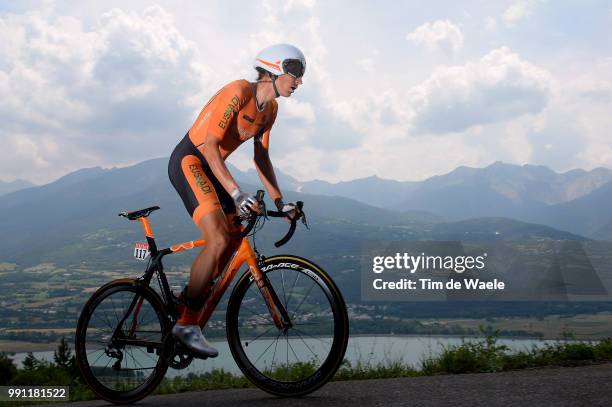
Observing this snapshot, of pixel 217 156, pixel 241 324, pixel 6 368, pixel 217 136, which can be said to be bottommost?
pixel 6 368

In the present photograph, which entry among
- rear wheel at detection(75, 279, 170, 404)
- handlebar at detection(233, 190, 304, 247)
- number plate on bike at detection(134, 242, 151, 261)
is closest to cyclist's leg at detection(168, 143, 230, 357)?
handlebar at detection(233, 190, 304, 247)

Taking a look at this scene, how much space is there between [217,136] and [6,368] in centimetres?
3639

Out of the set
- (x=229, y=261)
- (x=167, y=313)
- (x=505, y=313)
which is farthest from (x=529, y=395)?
(x=505, y=313)

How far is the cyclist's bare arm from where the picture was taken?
19.7 feet

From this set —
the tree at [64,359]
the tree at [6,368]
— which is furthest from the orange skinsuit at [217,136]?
the tree at [6,368]

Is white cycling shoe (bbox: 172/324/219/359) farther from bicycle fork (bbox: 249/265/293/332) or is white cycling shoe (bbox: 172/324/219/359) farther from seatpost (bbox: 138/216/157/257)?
seatpost (bbox: 138/216/157/257)

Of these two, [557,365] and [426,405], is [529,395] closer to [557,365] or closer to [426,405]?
[426,405]

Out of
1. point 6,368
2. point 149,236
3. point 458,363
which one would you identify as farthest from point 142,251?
point 6,368

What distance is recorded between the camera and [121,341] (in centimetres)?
611

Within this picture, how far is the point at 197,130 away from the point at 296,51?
106 centimetres

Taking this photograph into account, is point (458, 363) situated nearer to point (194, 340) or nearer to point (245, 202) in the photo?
point (194, 340)

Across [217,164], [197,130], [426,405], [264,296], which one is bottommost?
[426,405]

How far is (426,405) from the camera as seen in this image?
518cm

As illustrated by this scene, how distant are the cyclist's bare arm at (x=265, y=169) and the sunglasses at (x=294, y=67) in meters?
0.74
